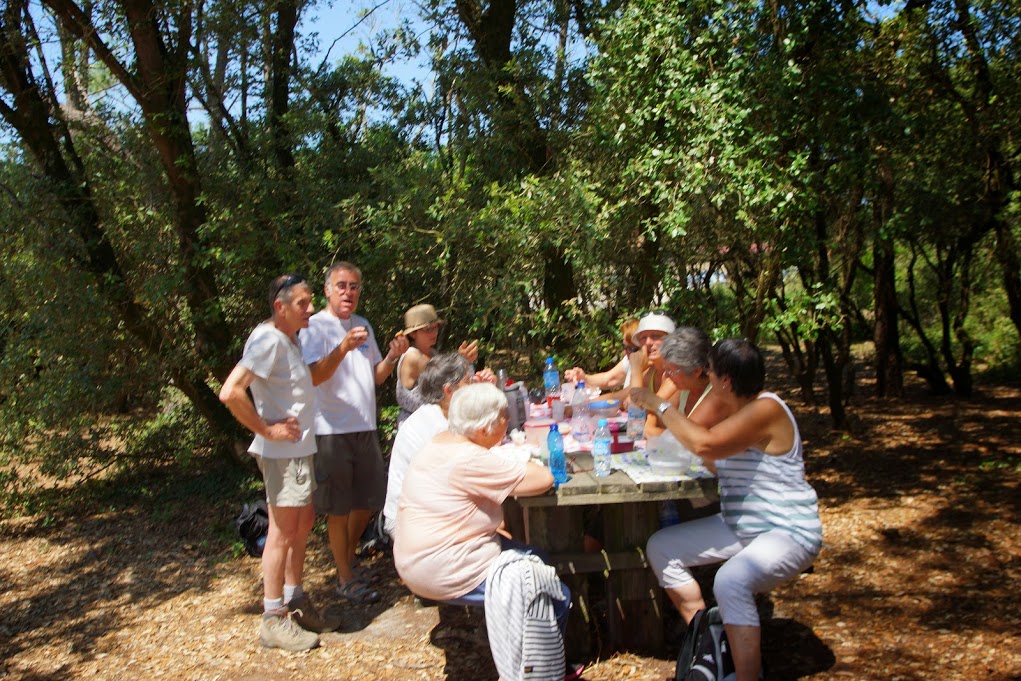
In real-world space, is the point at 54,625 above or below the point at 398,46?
below

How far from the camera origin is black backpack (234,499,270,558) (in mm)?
5629

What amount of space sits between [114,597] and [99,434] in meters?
2.52

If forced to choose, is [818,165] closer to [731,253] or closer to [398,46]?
[731,253]

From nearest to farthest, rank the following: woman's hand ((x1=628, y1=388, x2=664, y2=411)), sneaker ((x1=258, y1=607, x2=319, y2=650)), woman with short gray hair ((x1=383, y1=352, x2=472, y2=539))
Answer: woman's hand ((x1=628, y1=388, x2=664, y2=411)) → woman with short gray hair ((x1=383, y1=352, x2=472, y2=539)) → sneaker ((x1=258, y1=607, x2=319, y2=650))


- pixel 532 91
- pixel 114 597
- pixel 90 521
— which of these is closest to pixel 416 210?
pixel 532 91

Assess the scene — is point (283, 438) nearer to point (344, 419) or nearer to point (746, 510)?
point (344, 419)

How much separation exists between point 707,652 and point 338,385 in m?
2.35

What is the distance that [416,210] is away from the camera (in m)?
6.33

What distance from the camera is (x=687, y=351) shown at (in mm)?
3715

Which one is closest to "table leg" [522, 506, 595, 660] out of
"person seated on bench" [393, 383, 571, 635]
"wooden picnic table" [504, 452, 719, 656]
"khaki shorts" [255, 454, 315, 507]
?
"wooden picnic table" [504, 452, 719, 656]

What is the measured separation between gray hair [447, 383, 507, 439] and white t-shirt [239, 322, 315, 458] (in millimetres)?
1096

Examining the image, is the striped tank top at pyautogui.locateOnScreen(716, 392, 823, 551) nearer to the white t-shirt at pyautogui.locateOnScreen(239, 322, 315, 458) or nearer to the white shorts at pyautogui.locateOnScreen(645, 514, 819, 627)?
the white shorts at pyautogui.locateOnScreen(645, 514, 819, 627)

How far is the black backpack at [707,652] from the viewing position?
3.12 m

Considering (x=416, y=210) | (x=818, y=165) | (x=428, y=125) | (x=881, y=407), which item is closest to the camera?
(x=818, y=165)
